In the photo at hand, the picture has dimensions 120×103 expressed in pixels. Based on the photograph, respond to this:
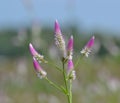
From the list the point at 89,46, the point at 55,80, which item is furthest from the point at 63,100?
the point at 89,46

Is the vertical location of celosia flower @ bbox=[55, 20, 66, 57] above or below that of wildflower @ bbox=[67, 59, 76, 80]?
above

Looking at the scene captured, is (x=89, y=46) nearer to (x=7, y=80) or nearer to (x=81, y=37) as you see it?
(x=7, y=80)

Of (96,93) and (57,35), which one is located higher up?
(57,35)

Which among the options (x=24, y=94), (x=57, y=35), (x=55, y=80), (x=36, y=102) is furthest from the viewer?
(x=55, y=80)

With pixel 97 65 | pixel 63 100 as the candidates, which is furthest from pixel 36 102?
pixel 97 65

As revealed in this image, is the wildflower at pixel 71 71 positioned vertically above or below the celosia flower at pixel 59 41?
below

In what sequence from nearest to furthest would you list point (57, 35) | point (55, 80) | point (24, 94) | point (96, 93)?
point (57, 35), point (96, 93), point (24, 94), point (55, 80)

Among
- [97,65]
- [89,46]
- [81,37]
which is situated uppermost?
[89,46]

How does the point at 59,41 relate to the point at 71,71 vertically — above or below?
above

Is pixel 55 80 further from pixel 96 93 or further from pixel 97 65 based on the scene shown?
pixel 96 93

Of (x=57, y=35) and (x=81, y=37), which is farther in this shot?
(x=81, y=37)
